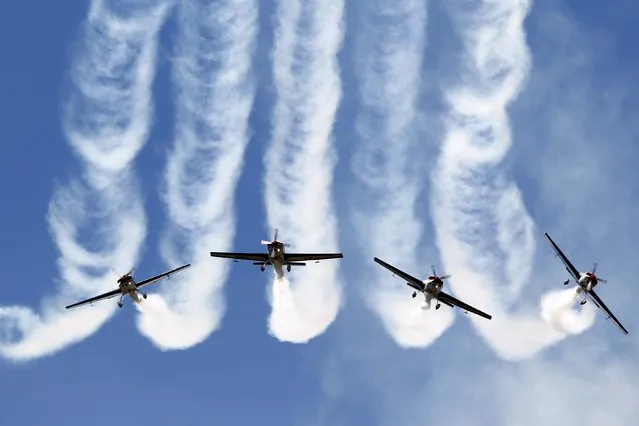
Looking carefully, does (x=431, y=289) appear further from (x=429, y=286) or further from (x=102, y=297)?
(x=102, y=297)

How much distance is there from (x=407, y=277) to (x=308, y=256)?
431 inches

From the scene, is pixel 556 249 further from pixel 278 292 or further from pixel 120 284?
pixel 120 284

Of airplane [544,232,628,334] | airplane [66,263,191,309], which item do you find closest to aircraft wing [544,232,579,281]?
→ airplane [544,232,628,334]

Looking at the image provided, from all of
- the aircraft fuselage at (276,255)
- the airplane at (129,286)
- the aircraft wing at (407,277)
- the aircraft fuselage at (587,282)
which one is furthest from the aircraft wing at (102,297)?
the aircraft fuselage at (587,282)

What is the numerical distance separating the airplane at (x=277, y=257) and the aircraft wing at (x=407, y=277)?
494cm

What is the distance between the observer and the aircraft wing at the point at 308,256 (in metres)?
102

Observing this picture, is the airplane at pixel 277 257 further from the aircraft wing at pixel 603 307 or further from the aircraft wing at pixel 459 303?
the aircraft wing at pixel 603 307

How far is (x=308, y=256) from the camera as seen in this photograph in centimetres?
10300

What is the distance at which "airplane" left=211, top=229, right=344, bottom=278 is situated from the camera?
100 metres

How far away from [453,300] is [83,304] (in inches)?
1596

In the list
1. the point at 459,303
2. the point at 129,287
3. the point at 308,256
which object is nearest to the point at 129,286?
the point at 129,287

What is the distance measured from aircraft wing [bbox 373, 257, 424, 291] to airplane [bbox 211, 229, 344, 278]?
494cm

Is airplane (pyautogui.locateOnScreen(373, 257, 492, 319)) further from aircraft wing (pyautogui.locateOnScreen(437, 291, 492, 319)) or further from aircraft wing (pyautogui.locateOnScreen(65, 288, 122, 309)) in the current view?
aircraft wing (pyautogui.locateOnScreen(65, 288, 122, 309))

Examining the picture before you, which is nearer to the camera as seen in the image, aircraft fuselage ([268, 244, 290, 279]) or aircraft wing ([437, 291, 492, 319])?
aircraft fuselage ([268, 244, 290, 279])
